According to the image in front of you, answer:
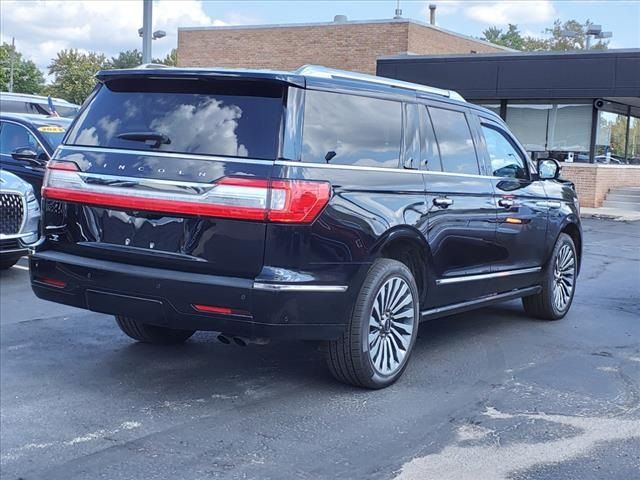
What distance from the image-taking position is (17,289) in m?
8.81

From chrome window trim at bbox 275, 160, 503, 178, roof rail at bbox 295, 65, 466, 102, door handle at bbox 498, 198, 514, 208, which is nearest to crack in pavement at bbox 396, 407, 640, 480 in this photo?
chrome window trim at bbox 275, 160, 503, 178

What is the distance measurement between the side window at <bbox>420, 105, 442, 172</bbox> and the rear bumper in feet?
4.37

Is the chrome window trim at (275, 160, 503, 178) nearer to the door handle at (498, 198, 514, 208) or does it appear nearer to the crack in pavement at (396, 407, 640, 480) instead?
the door handle at (498, 198, 514, 208)

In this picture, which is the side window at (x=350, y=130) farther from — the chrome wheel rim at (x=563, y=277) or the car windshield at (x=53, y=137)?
the car windshield at (x=53, y=137)

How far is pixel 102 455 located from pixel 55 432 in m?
0.50

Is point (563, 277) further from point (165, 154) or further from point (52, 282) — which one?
point (52, 282)

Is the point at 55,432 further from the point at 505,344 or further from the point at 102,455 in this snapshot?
the point at 505,344

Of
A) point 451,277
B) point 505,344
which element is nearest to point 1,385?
point 451,277

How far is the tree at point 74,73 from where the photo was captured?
57.8 m

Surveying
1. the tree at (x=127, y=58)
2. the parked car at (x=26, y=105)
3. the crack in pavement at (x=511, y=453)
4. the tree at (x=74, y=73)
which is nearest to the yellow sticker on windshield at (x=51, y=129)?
the parked car at (x=26, y=105)

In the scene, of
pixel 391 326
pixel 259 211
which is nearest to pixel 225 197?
pixel 259 211

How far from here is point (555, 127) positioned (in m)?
23.8

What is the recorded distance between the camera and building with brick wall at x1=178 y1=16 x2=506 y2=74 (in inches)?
1195


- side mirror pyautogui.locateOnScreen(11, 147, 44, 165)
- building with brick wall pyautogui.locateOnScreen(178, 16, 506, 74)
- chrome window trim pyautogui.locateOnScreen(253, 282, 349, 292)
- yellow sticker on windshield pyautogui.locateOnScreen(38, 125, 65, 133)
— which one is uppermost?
building with brick wall pyautogui.locateOnScreen(178, 16, 506, 74)
